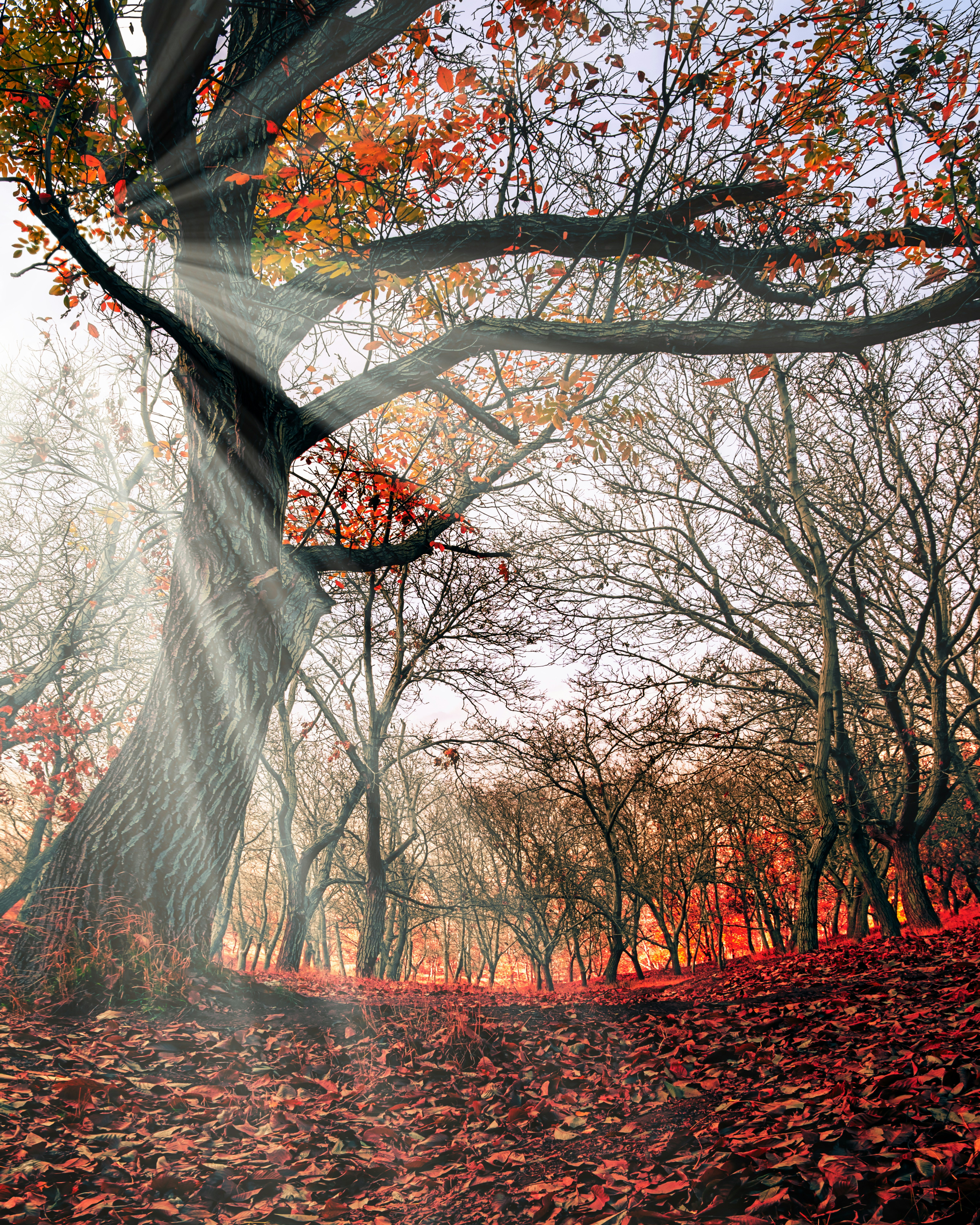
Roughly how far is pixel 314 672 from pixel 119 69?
497 inches

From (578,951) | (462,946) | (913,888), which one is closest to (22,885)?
(913,888)

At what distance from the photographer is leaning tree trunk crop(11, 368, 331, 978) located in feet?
12.5

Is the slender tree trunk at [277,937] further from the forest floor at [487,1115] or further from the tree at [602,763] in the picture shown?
the forest floor at [487,1115]

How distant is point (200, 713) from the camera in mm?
4199

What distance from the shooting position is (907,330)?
427 centimetres

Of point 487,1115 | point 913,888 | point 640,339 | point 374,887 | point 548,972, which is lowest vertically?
point 548,972

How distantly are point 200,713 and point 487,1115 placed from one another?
298 cm

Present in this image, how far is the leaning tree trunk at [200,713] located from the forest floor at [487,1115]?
631 millimetres

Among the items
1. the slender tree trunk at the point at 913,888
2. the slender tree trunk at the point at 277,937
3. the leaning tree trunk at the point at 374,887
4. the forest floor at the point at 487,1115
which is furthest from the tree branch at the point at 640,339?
the slender tree trunk at the point at 277,937

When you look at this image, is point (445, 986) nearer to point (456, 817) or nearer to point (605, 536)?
point (605, 536)

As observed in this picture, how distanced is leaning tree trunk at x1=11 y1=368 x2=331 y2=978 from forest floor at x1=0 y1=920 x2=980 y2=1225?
631 millimetres

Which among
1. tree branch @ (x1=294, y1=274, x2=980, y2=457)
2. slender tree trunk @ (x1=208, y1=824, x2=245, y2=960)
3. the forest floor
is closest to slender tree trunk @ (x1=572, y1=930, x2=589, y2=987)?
slender tree trunk @ (x1=208, y1=824, x2=245, y2=960)

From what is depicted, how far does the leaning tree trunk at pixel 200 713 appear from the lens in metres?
3.80

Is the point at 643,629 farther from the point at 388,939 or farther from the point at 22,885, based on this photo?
the point at 388,939
